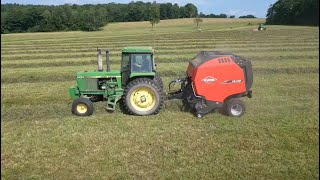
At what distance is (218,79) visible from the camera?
25.8ft

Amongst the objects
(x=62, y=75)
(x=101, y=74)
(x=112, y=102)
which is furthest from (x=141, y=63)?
(x=62, y=75)

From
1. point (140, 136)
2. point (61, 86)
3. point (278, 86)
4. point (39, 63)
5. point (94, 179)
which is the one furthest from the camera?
point (39, 63)

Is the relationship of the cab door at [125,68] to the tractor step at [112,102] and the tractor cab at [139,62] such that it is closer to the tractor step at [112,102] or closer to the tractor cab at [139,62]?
the tractor cab at [139,62]

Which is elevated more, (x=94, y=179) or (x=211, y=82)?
(x=211, y=82)

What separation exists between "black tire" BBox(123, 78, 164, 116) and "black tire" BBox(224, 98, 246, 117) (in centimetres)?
158

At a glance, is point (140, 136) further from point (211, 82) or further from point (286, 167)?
point (286, 167)

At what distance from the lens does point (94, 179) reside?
515cm

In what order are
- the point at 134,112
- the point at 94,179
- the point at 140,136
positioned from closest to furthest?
1. the point at 94,179
2. the point at 140,136
3. the point at 134,112

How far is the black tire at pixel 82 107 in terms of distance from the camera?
8375 millimetres

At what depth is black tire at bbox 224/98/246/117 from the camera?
8.09 meters

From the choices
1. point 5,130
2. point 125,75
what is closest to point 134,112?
point 125,75

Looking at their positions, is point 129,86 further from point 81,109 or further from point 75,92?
point 75,92

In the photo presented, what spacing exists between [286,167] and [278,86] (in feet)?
23.2

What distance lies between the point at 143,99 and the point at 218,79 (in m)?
1.88
